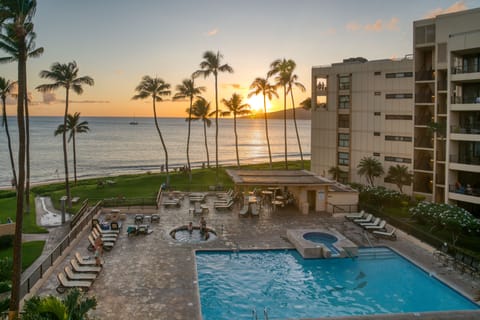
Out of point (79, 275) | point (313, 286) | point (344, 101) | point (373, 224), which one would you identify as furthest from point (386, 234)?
point (344, 101)

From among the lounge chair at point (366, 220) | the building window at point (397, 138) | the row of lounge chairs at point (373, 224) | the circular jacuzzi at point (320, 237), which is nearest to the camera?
the circular jacuzzi at point (320, 237)

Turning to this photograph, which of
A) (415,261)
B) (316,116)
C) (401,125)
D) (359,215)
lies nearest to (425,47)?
(401,125)

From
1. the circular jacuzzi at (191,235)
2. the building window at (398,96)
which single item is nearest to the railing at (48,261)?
the circular jacuzzi at (191,235)

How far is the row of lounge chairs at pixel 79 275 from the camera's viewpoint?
17531mm

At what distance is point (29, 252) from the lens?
76.7 feet

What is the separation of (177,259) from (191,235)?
4.94m

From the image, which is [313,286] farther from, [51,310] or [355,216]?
[51,310]

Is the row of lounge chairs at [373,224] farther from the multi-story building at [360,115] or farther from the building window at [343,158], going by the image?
the building window at [343,158]

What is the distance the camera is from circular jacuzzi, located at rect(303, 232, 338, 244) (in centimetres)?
2581

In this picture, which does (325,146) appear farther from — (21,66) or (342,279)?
(21,66)

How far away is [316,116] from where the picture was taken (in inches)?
2023

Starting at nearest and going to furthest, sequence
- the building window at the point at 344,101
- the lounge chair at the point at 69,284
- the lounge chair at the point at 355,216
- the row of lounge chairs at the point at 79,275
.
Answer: the lounge chair at the point at 69,284, the row of lounge chairs at the point at 79,275, the lounge chair at the point at 355,216, the building window at the point at 344,101

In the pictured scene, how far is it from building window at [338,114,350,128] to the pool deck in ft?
62.5

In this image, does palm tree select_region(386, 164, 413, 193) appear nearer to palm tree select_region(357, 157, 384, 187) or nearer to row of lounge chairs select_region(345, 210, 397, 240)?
palm tree select_region(357, 157, 384, 187)
